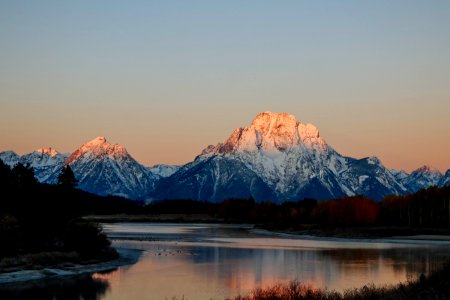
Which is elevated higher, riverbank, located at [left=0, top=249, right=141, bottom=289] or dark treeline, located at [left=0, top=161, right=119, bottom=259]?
dark treeline, located at [left=0, top=161, right=119, bottom=259]

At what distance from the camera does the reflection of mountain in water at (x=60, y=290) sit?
53656 millimetres

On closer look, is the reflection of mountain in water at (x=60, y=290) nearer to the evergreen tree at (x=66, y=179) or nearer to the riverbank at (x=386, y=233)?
the evergreen tree at (x=66, y=179)

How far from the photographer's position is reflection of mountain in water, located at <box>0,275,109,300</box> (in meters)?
53.7

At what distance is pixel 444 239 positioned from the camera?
13562cm

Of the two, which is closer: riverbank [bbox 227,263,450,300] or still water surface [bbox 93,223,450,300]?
riverbank [bbox 227,263,450,300]

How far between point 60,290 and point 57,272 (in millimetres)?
10081

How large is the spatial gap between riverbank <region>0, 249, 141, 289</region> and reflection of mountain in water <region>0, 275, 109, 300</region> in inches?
61.1

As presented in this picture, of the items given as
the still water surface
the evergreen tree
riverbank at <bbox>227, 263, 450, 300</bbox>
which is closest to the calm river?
the still water surface

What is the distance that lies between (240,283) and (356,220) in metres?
135

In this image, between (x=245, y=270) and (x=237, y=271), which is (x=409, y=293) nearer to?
(x=237, y=271)

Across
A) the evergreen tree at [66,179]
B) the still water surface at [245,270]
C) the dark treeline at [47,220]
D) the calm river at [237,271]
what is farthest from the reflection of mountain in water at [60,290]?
the evergreen tree at [66,179]

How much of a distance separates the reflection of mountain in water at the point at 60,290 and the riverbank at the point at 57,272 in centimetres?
155

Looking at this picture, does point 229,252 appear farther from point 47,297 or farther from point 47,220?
point 47,297

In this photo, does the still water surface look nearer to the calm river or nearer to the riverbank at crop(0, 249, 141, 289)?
the calm river
